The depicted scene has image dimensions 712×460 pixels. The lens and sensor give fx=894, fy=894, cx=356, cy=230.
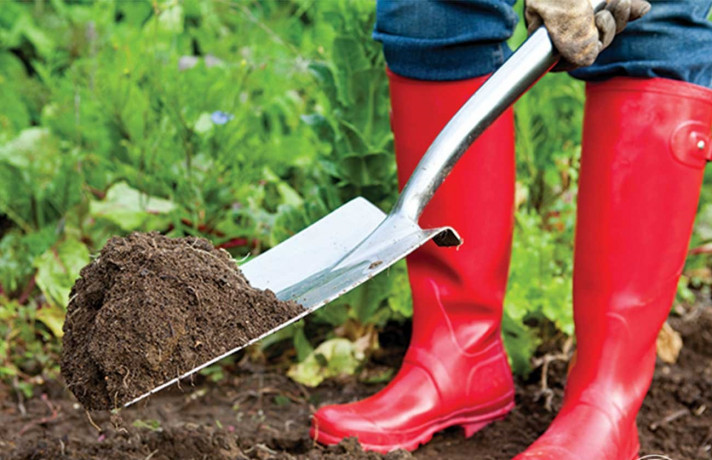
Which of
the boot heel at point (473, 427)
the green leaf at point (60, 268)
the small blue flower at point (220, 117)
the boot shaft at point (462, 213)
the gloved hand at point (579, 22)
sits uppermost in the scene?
the gloved hand at point (579, 22)

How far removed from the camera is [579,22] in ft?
4.59

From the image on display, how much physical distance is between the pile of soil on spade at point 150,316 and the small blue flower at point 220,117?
41.2 inches

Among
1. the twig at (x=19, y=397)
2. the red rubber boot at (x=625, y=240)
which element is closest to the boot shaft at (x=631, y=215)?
the red rubber boot at (x=625, y=240)

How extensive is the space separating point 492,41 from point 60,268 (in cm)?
126

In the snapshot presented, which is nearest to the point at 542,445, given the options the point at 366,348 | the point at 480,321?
the point at 480,321

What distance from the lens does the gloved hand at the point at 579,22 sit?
1404 mm

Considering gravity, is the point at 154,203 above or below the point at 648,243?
below

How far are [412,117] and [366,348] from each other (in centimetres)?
69

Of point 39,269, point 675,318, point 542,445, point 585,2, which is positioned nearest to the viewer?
point 585,2

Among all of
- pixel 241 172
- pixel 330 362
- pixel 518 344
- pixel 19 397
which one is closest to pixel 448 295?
pixel 518 344

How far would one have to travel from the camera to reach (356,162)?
6.86ft

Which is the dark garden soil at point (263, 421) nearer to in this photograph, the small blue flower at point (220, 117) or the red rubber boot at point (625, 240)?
the red rubber boot at point (625, 240)

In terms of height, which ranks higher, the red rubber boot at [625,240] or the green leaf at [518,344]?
the red rubber boot at [625,240]

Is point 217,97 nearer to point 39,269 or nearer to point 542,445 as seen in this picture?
point 39,269
